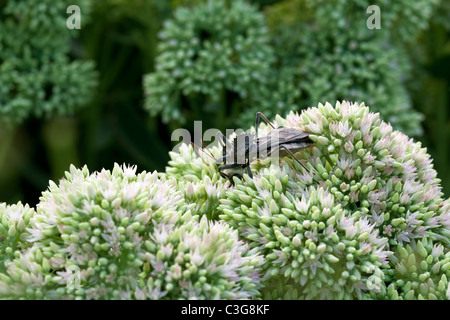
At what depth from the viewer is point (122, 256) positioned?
2.81ft

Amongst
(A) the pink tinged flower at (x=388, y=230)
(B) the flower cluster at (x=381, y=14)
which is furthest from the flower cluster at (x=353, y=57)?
(A) the pink tinged flower at (x=388, y=230)

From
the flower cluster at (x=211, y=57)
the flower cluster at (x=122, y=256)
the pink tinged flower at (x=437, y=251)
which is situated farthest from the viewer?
the flower cluster at (x=211, y=57)

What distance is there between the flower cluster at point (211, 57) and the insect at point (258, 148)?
0.81 meters

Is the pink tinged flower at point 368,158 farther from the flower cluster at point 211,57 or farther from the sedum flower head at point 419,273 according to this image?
the flower cluster at point 211,57

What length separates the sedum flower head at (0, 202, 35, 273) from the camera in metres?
0.93

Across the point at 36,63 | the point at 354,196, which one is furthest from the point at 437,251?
the point at 36,63

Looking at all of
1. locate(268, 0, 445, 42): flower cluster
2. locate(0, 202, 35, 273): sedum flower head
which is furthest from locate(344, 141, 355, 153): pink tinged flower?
locate(268, 0, 445, 42): flower cluster

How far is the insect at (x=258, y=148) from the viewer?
1.01 m

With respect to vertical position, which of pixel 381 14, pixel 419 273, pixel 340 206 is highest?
pixel 381 14

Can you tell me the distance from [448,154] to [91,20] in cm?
159

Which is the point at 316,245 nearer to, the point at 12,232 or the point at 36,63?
the point at 12,232

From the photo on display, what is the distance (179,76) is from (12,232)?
1.05 metres

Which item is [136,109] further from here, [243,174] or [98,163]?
[243,174]

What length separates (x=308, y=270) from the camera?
893mm
